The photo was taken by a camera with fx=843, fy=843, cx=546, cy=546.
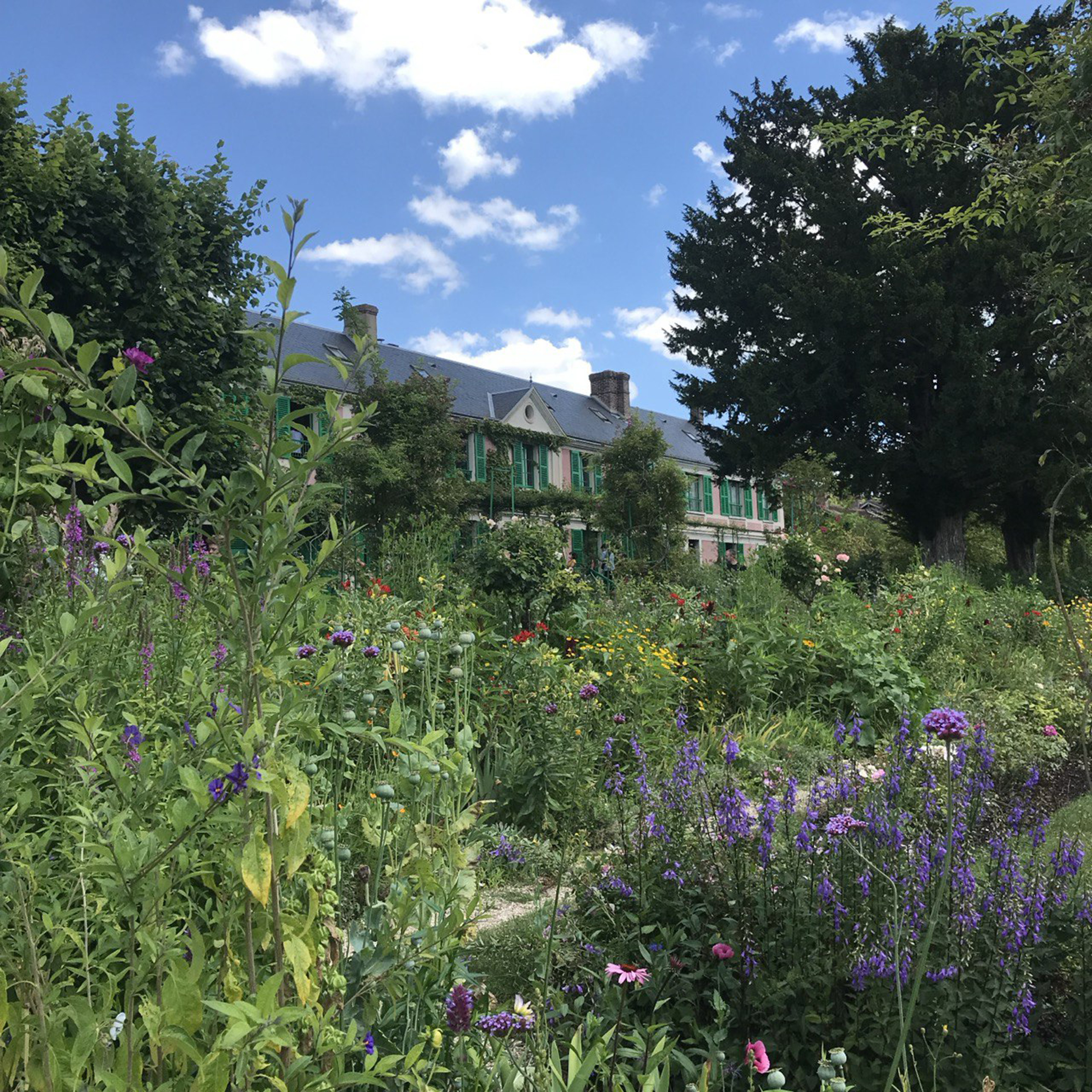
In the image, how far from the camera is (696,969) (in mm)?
2230

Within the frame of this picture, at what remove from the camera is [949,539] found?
A: 18.1 m

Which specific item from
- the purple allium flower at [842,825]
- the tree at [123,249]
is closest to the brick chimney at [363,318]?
the tree at [123,249]

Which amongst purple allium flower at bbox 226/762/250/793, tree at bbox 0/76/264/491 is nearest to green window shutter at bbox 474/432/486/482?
tree at bbox 0/76/264/491

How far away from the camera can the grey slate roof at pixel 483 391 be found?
2820 cm

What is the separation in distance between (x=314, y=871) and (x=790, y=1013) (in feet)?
4.49

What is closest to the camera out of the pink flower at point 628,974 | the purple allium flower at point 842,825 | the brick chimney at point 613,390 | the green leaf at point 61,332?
the green leaf at point 61,332

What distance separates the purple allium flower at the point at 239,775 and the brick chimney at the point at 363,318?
23.3 meters

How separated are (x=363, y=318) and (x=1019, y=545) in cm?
2062

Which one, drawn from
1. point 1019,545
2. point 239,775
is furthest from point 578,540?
point 239,775

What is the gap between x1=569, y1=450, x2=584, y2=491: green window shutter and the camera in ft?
114

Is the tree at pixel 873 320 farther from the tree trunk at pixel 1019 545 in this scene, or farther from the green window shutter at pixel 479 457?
the green window shutter at pixel 479 457

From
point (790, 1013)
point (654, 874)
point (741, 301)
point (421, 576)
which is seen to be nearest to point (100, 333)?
point (421, 576)

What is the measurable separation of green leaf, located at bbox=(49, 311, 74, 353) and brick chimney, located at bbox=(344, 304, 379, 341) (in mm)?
23167

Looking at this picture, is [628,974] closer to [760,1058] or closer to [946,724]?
[760,1058]
